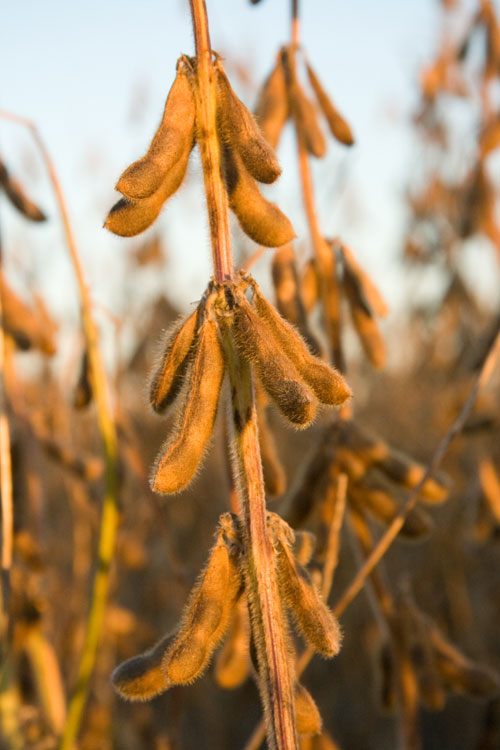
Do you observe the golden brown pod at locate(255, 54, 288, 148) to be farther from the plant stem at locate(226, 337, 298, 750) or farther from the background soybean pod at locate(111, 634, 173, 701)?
the background soybean pod at locate(111, 634, 173, 701)

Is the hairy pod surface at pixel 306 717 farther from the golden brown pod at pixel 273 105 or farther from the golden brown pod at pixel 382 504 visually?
the golden brown pod at pixel 273 105

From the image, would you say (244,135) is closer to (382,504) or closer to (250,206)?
(250,206)

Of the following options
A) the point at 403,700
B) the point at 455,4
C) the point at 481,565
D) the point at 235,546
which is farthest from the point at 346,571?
the point at 235,546

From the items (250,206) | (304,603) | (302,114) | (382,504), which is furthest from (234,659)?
(302,114)

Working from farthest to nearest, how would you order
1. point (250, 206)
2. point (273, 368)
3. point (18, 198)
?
point (18, 198), point (250, 206), point (273, 368)

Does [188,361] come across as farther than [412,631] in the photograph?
No

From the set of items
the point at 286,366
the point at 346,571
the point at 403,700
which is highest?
the point at 286,366

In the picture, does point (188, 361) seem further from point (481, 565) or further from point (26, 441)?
point (481, 565)
